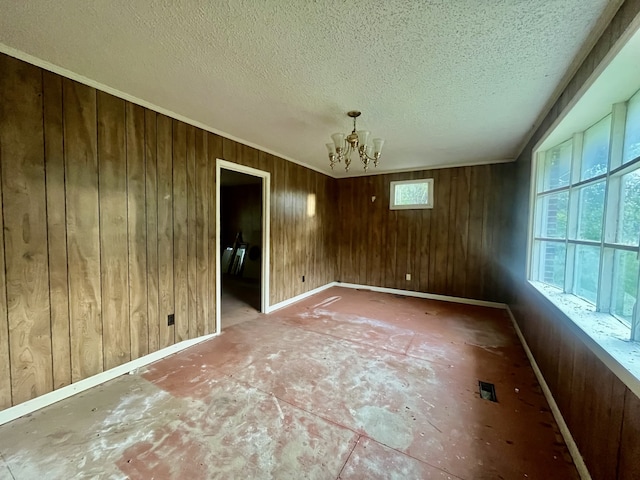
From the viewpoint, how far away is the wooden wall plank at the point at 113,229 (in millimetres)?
2039

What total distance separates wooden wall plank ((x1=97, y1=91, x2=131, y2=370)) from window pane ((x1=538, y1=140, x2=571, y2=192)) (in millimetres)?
3740

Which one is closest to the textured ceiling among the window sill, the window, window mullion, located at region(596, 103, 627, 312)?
window mullion, located at region(596, 103, 627, 312)

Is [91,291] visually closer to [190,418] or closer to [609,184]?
[190,418]

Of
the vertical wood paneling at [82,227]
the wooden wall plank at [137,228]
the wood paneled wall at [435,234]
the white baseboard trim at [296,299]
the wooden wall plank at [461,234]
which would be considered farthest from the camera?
the wooden wall plank at [461,234]

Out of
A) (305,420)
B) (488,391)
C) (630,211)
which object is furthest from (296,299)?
(630,211)

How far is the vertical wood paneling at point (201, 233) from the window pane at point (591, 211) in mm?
3254

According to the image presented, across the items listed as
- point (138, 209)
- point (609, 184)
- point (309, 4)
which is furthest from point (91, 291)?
point (609, 184)

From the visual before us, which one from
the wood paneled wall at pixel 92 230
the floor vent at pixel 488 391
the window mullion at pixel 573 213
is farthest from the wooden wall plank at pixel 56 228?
the window mullion at pixel 573 213

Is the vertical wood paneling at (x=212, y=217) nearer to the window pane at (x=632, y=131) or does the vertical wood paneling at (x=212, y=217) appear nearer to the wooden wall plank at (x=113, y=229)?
the wooden wall plank at (x=113, y=229)

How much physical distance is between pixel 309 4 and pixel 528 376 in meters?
3.05

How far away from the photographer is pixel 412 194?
4.81m

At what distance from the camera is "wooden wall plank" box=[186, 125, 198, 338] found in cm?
266

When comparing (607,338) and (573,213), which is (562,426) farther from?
(573,213)

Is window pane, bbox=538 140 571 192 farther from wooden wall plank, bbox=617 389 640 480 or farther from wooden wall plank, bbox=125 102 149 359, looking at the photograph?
wooden wall plank, bbox=125 102 149 359
